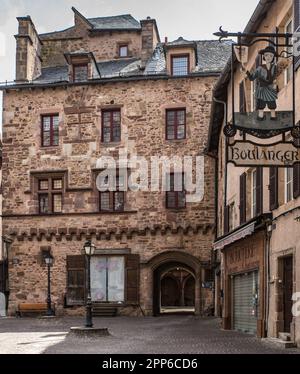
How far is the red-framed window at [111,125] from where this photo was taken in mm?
33719

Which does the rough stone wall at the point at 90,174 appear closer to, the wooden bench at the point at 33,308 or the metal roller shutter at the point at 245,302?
the wooden bench at the point at 33,308

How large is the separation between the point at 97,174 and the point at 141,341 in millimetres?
15991

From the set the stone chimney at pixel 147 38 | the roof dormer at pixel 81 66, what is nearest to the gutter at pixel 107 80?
the roof dormer at pixel 81 66

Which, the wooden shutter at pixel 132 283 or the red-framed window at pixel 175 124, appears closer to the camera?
the wooden shutter at pixel 132 283

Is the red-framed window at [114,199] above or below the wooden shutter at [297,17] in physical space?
below

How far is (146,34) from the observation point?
3541cm

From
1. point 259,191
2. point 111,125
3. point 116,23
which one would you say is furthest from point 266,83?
point 116,23

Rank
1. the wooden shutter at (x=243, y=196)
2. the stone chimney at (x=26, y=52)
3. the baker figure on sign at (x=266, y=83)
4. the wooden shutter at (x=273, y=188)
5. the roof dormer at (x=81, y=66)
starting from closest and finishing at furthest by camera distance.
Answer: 1. the baker figure on sign at (x=266, y=83)
2. the wooden shutter at (x=273, y=188)
3. the wooden shutter at (x=243, y=196)
4. the roof dormer at (x=81, y=66)
5. the stone chimney at (x=26, y=52)

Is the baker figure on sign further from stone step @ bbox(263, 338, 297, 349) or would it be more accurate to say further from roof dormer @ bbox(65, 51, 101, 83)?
roof dormer @ bbox(65, 51, 101, 83)


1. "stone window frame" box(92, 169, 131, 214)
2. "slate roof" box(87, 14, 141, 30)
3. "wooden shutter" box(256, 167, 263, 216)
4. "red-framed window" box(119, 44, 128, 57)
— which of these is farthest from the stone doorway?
"wooden shutter" box(256, 167, 263, 216)

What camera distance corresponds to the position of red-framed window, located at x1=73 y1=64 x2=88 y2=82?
34.8 meters

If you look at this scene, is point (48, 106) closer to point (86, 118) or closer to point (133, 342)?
point (86, 118)

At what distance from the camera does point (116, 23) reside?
39.1 meters

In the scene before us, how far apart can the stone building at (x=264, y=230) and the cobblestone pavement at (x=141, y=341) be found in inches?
30.7
